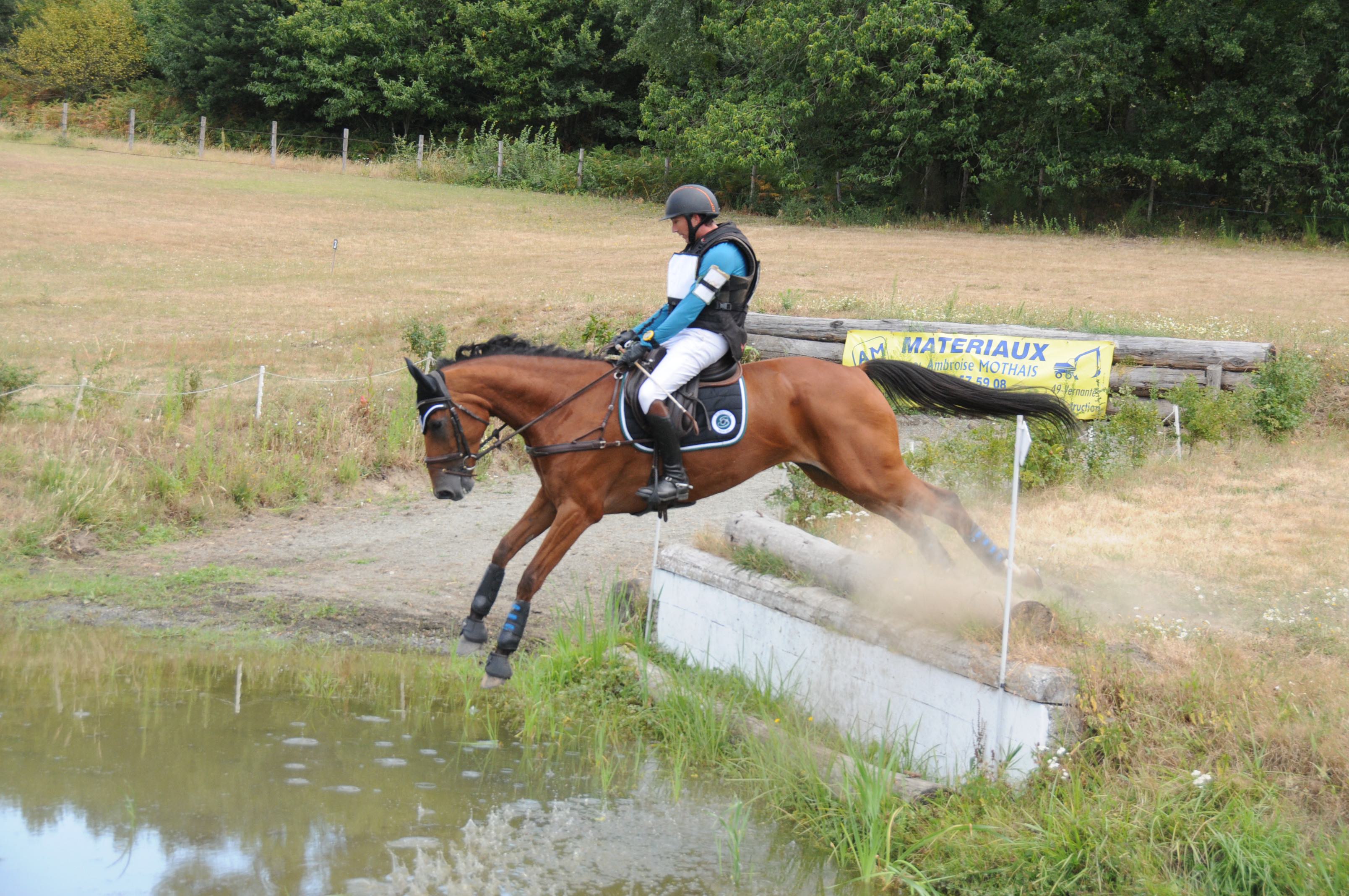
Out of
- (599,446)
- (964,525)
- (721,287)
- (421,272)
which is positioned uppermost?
(721,287)

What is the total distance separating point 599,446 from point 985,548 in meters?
2.33

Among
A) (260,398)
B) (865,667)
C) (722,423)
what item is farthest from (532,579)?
(260,398)

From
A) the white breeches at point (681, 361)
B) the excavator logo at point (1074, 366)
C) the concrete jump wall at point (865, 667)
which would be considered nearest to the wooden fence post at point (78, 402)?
the concrete jump wall at point (865, 667)

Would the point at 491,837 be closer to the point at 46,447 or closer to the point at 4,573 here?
the point at 4,573

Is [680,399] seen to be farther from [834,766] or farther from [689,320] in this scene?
[834,766]

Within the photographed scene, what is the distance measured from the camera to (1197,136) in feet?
91.7

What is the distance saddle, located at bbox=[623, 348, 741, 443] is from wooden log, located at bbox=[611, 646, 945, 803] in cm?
163

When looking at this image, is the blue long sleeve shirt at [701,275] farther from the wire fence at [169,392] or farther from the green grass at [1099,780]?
the wire fence at [169,392]

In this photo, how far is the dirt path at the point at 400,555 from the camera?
353 inches

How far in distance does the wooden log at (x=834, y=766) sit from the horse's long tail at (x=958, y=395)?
232 centimetres

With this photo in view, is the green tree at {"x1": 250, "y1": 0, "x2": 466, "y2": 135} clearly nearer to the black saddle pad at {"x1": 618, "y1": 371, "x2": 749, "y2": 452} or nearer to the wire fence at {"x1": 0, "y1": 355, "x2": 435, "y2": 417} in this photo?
the wire fence at {"x1": 0, "y1": 355, "x2": 435, "y2": 417}

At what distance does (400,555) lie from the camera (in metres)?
10.2

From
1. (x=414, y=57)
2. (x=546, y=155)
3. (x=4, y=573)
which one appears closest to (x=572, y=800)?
(x=4, y=573)

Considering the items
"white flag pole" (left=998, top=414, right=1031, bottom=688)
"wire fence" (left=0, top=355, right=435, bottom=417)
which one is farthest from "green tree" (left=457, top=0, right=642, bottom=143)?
"white flag pole" (left=998, top=414, right=1031, bottom=688)
